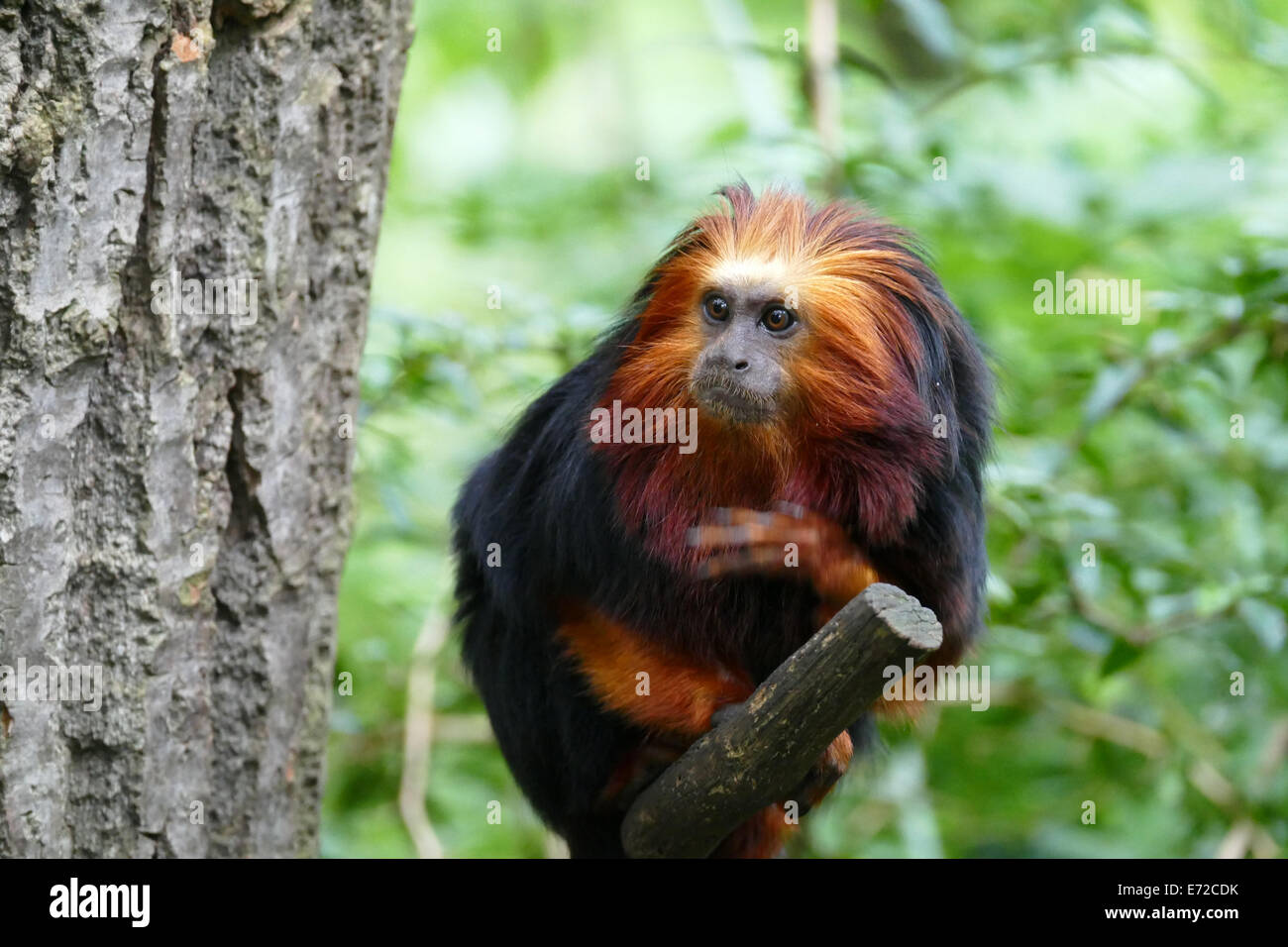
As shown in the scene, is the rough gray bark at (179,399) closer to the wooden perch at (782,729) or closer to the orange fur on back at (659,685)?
the orange fur on back at (659,685)

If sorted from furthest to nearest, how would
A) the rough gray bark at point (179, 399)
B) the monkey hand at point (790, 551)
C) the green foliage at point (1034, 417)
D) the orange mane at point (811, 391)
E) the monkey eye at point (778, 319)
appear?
the green foliage at point (1034, 417) → the monkey eye at point (778, 319) → the orange mane at point (811, 391) → the monkey hand at point (790, 551) → the rough gray bark at point (179, 399)

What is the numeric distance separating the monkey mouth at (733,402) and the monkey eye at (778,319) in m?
0.21

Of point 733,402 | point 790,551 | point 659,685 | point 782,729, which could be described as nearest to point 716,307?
point 733,402

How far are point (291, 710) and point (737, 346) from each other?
141cm

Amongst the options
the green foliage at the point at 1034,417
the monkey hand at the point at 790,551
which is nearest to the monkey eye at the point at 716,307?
the monkey hand at the point at 790,551

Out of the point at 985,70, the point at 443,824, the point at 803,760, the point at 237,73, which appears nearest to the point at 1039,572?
the point at 985,70

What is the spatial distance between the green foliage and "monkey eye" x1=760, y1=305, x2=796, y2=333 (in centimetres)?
76

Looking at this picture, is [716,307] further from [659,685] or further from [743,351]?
[659,685]

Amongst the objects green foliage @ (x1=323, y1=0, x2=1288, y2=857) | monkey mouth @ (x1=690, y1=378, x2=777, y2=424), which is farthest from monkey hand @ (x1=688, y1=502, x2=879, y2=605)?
green foliage @ (x1=323, y1=0, x2=1288, y2=857)

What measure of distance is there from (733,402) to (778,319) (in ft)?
0.93

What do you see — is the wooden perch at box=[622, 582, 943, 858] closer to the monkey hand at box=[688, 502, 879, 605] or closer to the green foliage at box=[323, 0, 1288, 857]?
the monkey hand at box=[688, 502, 879, 605]

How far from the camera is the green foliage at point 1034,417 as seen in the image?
3992 mm

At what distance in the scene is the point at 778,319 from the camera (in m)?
3.02
